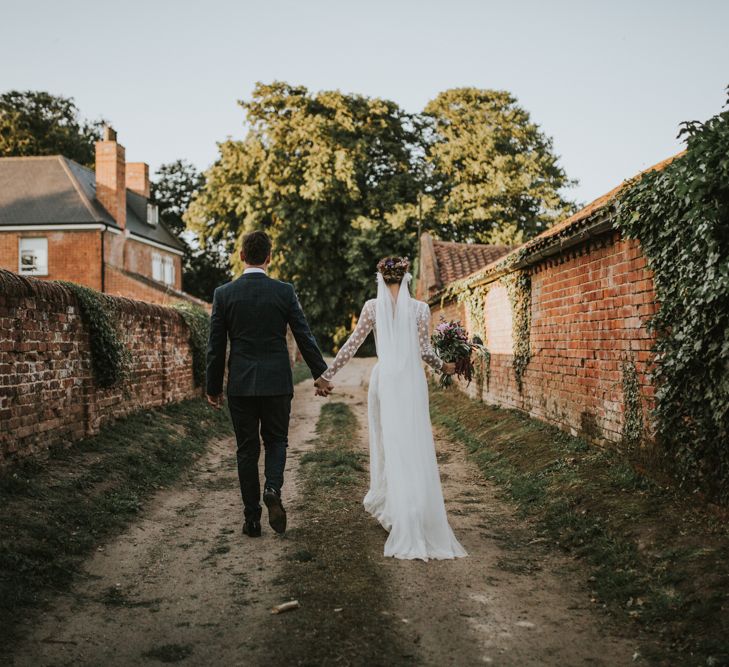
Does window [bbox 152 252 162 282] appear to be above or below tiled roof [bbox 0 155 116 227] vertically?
below

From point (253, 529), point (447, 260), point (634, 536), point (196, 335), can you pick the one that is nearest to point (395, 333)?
point (253, 529)

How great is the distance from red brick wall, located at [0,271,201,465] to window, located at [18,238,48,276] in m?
22.1

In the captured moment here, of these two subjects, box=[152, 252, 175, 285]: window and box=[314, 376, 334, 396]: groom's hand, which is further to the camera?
box=[152, 252, 175, 285]: window

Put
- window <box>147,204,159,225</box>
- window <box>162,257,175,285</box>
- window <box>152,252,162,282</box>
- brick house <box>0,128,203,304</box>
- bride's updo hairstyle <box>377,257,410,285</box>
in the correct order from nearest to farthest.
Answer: bride's updo hairstyle <box>377,257,410,285</box> < brick house <box>0,128,203,304</box> < window <box>152,252,162,282</box> < window <box>147,204,159,225</box> < window <box>162,257,175,285</box>

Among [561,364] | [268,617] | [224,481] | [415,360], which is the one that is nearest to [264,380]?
[415,360]

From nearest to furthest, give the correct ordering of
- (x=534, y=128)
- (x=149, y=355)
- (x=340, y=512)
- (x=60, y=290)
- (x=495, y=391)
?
(x=340, y=512)
(x=60, y=290)
(x=149, y=355)
(x=495, y=391)
(x=534, y=128)

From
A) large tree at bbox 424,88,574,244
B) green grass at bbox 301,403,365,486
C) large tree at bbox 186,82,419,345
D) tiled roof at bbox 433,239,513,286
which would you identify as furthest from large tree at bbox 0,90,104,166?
green grass at bbox 301,403,365,486

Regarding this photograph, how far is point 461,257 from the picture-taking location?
81.8 feet

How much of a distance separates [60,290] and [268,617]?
18.1ft

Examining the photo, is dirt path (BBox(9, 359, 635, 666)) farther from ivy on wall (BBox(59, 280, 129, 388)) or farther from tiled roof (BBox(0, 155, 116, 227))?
tiled roof (BBox(0, 155, 116, 227))

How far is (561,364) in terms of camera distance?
8.86 m

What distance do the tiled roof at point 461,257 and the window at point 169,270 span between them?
56.5ft

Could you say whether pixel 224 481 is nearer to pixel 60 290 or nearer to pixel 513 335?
pixel 60 290

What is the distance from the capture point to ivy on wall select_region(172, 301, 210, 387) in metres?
14.1
